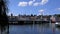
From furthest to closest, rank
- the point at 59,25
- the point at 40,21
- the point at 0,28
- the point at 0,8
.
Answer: the point at 40,21 → the point at 59,25 → the point at 0,28 → the point at 0,8

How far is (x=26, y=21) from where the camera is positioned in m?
112

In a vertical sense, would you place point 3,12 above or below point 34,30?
above

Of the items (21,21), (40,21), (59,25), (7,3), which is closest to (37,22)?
(40,21)

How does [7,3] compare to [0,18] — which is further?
[7,3]

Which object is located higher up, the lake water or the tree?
the tree

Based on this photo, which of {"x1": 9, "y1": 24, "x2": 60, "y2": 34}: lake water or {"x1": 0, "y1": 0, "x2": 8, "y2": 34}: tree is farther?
{"x1": 9, "y1": 24, "x2": 60, "y2": 34}: lake water

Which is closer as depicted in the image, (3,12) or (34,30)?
(3,12)

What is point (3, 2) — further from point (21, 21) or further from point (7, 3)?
point (21, 21)

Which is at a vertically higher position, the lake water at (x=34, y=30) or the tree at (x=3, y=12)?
the tree at (x=3, y=12)

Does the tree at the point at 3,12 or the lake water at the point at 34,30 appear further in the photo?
the lake water at the point at 34,30

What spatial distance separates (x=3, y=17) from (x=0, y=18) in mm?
585

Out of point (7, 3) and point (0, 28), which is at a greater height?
point (7, 3)

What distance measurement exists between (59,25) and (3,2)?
57246 mm

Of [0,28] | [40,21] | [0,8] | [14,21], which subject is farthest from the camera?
[40,21]
